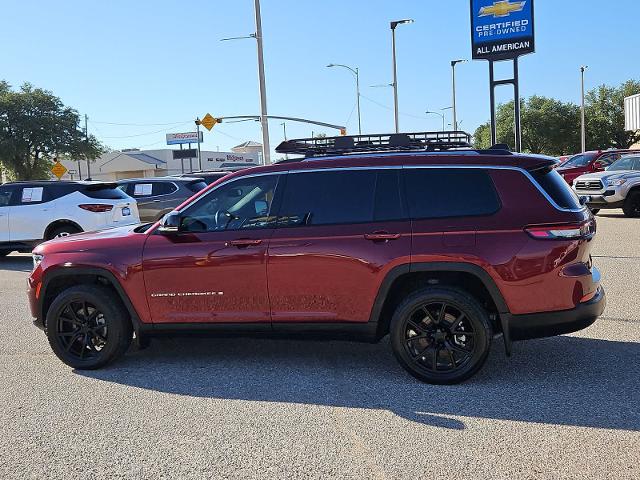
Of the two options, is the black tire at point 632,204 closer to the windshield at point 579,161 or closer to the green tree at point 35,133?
the windshield at point 579,161

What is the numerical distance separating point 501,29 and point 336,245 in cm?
1794

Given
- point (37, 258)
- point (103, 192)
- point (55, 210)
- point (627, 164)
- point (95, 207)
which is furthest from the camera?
point (627, 164)

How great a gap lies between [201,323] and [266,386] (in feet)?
2.56

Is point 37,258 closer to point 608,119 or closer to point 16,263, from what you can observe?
point 16,263

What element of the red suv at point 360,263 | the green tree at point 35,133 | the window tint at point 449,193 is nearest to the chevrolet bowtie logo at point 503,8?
the red suv at point 360,263

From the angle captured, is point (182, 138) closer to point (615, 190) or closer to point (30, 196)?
point (615, 190)

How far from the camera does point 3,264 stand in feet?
43.1

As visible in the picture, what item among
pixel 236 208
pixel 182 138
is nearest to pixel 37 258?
pixel 236 208

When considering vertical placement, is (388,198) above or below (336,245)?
above

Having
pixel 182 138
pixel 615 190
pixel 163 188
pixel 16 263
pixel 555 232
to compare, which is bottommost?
pixel 16 263

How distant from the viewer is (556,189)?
493 cm

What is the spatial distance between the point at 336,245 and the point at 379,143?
→ 1.47 meters

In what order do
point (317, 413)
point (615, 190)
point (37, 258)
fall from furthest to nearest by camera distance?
point (615, 190), point (37, 258), point (317, 413)

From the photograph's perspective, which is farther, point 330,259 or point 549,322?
point 330,259
